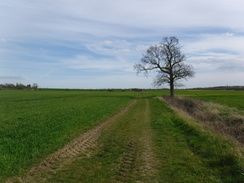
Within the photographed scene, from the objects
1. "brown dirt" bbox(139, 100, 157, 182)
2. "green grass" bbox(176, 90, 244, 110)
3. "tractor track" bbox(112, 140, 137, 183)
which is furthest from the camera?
"green grass" bbox(176, 90, 244, 110)

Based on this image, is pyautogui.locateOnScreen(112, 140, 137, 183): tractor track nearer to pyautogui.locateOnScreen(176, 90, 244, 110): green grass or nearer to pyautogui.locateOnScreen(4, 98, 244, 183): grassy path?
pyautogui.locateOnScreen(4, 98, 244, 183): grassy path

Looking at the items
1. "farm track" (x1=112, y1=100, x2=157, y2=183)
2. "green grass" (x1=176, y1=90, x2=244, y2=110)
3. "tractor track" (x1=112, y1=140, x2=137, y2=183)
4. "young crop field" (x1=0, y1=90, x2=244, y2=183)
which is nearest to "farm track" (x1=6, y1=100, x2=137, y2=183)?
"young crop field" (x1=0, y1=90, x2=244, y2=183)

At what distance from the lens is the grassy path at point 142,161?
5672mm

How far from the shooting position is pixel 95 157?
7.46 meters

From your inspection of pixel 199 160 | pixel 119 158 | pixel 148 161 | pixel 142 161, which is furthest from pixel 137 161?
pixel 199 160

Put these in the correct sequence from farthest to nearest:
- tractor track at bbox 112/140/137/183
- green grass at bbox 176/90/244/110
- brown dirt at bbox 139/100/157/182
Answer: green grass at bbox 176/90/244/110 → brown dirt at bbox 139/100/157/182 → tractor track at bbox 112/140/137/183

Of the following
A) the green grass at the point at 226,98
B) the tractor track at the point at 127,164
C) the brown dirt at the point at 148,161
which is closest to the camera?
the tractor track at the point at 127,164

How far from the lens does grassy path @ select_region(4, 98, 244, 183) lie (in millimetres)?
5672

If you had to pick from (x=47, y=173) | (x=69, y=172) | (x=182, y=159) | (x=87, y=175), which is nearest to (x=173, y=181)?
(x=182, y=159)

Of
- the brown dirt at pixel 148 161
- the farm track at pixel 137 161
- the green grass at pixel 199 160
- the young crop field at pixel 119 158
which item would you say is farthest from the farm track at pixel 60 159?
the green grass at pixel 199 160

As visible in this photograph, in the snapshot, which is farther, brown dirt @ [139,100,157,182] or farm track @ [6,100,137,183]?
brown dirt @ [139,100,157,182]

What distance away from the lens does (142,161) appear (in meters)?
6.91

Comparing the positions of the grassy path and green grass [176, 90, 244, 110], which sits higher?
green grass [176, 90, 244, 110]

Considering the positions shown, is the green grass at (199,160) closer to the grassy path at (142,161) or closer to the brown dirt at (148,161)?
the grassy path at (142,161)
